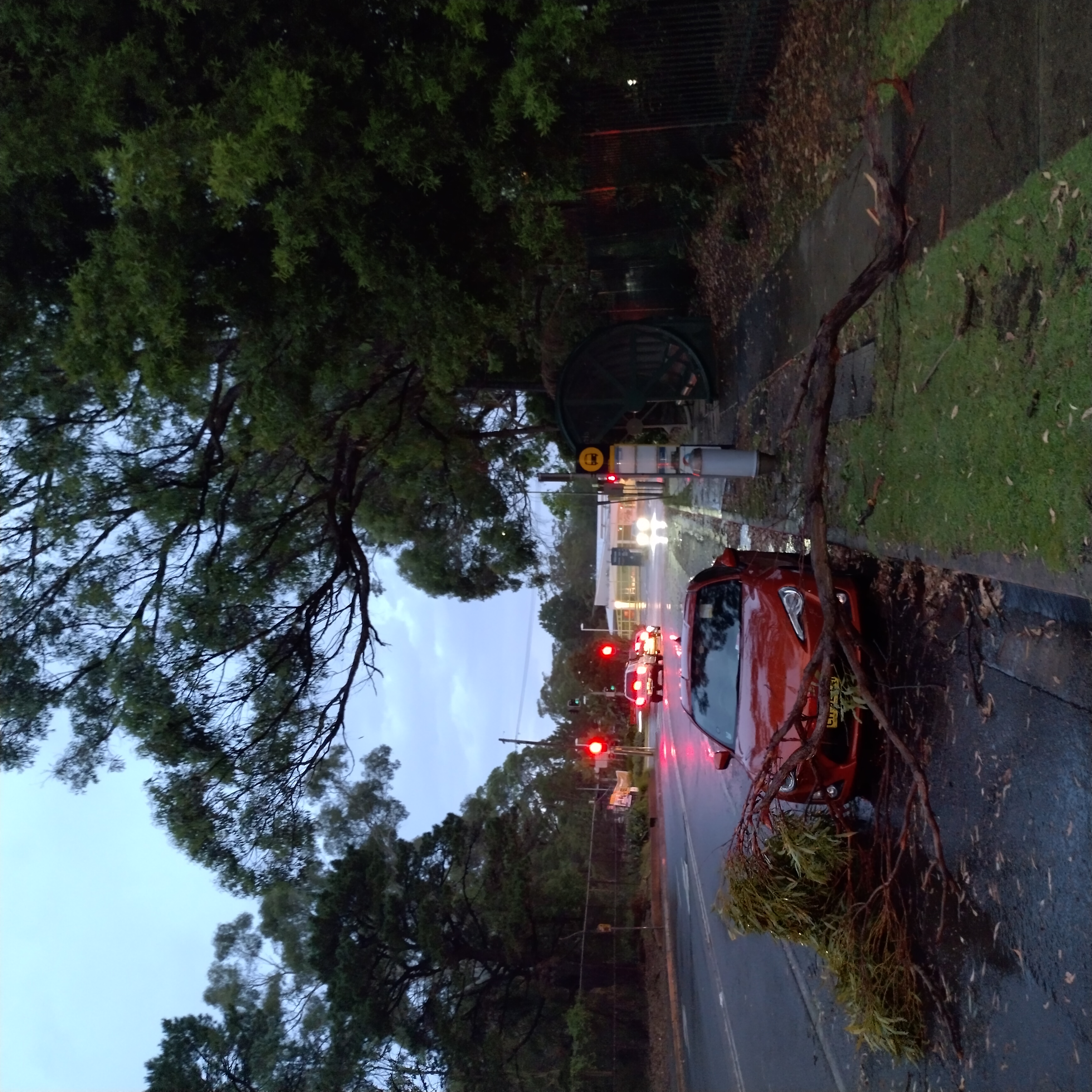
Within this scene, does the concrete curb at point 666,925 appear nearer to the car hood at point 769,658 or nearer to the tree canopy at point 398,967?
the tree canopy at point 398,967

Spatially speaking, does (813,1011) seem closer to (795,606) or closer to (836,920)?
(836,920)

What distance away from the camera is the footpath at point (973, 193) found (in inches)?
182

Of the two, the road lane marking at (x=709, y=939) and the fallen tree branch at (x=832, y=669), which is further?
the road lane marking at (x=709, y=939)

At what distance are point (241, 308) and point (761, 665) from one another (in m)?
6.27

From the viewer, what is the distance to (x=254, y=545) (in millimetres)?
12297

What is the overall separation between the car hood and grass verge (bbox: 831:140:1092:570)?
2.77 feet

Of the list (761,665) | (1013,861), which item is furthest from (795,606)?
(1013,861)

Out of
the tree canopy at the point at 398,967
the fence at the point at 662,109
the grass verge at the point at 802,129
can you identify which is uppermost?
the fence at the point at 662,109

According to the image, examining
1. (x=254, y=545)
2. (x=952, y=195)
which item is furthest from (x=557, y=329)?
(x=952, y=195)

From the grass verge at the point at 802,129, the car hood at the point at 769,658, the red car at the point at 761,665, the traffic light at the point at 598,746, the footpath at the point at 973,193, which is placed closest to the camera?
the footpath at the point at 973,193

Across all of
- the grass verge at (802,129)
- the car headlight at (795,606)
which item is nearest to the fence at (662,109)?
the grass verge at (802,129)

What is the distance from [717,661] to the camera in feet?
26.9

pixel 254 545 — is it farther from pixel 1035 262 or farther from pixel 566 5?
pixel 1035 262

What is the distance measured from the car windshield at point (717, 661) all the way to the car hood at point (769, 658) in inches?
7.0
